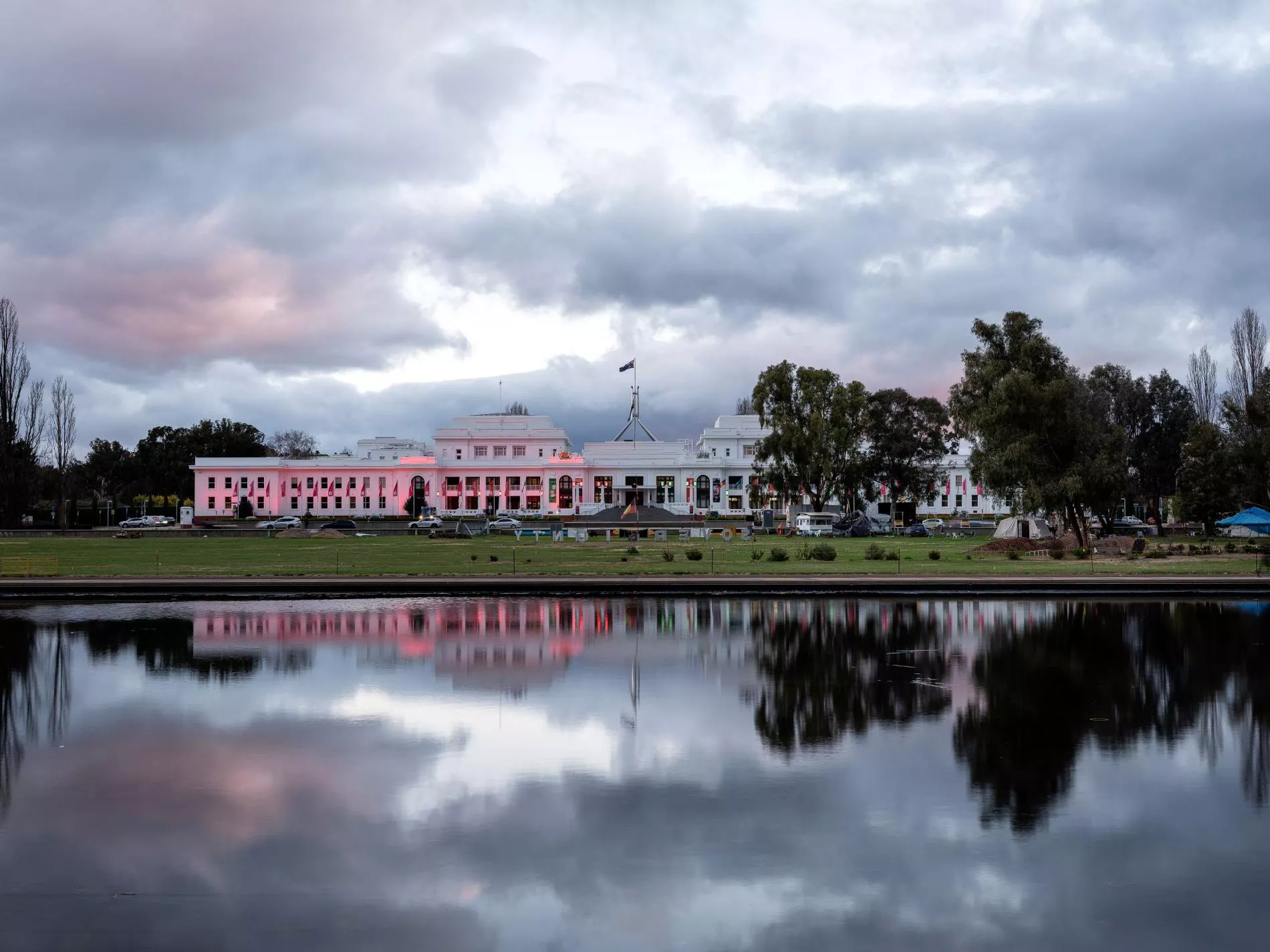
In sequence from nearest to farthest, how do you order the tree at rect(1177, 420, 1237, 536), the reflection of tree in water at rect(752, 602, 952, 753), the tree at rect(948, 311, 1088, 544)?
1. the reflection of tree in water at rect(752, 602, 952, 753)
2. the tree at rect(948, 311, 1088, 544)
3. the tree at rect(1177, 420, 1237, 536)

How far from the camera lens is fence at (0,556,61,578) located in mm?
34531

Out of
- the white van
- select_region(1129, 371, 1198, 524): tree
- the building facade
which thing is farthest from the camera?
the building facade

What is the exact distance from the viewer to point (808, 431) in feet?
272

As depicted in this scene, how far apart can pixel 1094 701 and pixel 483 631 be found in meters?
11.5

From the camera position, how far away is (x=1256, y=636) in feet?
A: 64.3

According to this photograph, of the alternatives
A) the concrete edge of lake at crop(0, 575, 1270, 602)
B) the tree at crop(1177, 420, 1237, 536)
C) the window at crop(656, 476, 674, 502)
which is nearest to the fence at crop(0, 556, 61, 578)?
the concrete edge of lake at crop(0, 575, 1270, 602)

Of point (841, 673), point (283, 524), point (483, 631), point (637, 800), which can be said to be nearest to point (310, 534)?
point (283, 524)

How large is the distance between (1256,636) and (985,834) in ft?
48.0

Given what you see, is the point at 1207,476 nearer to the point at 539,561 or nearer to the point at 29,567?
the point at 539,561

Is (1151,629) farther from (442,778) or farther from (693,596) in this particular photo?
(442,778)

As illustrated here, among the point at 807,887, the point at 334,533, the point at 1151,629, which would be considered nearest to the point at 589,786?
the point at 807,887

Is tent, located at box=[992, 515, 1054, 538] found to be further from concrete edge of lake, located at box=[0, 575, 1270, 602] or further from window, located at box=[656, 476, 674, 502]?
window, located at box=[656, 476, 674, 502]

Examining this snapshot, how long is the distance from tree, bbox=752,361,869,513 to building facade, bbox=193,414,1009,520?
31406mm

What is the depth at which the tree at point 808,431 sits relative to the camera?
82375 millimetres
